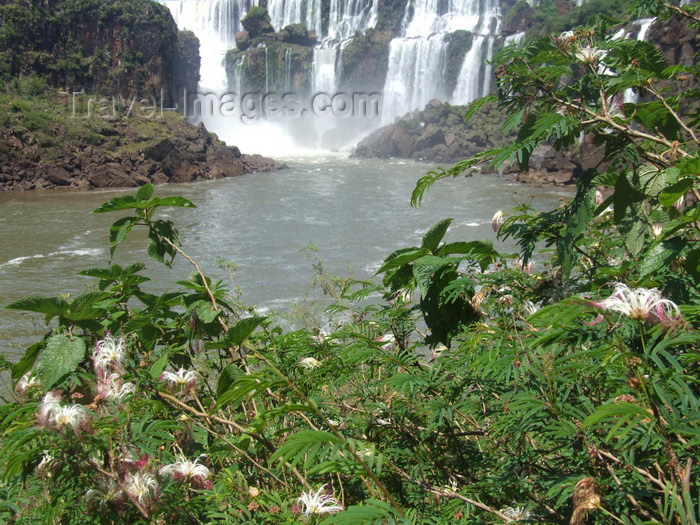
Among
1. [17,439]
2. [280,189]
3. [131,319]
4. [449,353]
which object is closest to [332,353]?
[449,353]

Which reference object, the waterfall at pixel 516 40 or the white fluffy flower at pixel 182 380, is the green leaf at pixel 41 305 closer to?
the white fluffy flower at pixel 182 380

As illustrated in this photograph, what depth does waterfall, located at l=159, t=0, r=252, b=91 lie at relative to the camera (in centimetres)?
4644

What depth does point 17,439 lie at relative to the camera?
2.98 ft

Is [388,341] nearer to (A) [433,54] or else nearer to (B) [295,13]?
(A) [433,54]

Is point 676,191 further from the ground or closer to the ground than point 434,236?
further from the ground

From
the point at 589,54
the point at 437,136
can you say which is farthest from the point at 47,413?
the point at 437,136

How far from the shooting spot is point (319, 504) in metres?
0.88

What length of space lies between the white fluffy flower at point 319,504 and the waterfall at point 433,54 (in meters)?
35.5

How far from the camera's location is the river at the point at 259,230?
9805 millimetres

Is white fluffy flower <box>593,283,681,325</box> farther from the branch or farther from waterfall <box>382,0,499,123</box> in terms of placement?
waterfall <box>382,0,499,123</box>

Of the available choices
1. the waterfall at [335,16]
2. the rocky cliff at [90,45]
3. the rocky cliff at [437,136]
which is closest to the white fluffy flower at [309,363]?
the rocky cliff at [437,136]

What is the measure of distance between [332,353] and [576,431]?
1.94 ft

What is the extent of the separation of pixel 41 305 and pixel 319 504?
62 cm

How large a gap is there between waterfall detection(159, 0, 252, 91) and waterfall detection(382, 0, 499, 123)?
14.0 meters
